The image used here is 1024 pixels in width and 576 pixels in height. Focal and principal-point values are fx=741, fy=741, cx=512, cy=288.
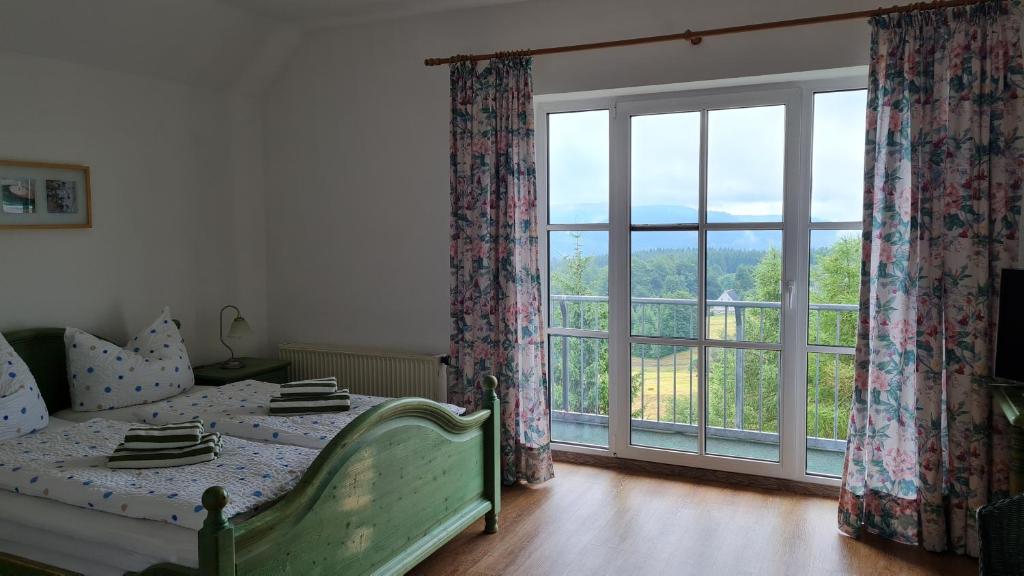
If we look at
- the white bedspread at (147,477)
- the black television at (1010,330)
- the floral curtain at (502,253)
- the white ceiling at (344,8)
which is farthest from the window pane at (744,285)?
the white bedspread at (147,477)

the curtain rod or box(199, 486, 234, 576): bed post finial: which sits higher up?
the curtain rod

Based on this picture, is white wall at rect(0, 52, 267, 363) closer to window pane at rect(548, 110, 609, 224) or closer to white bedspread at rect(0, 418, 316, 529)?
white bedspread at rect(0, 418, 316, 529)

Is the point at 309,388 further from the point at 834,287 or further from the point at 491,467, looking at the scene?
the point at 834,287

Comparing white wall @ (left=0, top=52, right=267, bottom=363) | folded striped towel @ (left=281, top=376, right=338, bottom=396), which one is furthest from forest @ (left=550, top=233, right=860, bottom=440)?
white wall @ (left=0, top=52, right=267, bottom=363)

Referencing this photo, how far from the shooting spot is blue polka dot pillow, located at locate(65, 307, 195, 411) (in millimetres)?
3555

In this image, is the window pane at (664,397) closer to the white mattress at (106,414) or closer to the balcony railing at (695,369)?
the balcony railing at (695,369)

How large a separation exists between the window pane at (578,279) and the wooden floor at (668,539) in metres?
0.96

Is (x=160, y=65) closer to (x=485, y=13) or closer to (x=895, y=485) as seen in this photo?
(x=485, y=13)

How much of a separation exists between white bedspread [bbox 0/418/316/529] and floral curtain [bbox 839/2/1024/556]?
2.49 m

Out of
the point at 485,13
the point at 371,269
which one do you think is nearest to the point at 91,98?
the point at 371,269

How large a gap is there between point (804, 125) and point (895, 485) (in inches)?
70.9

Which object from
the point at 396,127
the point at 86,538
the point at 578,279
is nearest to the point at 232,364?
the point at 396,127

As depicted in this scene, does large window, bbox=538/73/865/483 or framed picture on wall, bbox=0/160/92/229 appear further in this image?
large window, bbox=538/73/865/483

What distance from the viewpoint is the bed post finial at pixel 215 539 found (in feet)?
6.26
